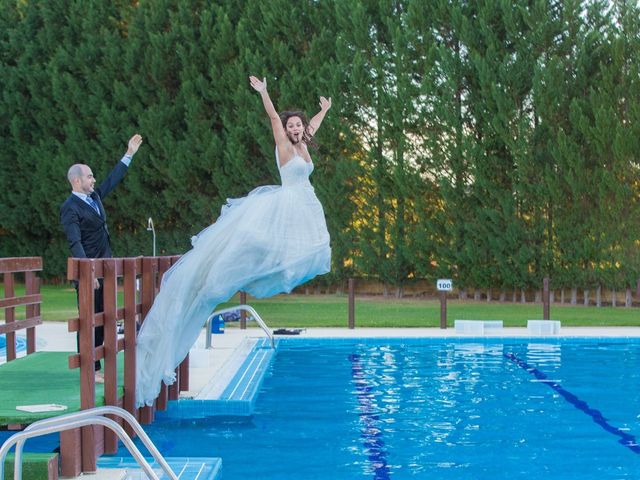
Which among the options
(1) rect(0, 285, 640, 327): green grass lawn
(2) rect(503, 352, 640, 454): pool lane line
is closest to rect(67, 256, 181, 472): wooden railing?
(2) rect(503, 352, 640, 454): pool lane line

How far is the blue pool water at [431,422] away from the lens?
21.4 ft

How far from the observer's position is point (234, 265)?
24.3 feet

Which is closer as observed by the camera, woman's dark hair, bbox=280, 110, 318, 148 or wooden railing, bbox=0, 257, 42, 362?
woman's dark hair, bbox=280, 110, 318, 148

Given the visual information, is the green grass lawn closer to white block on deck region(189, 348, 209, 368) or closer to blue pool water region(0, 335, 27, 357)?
blue pool water region(0, 335, 27, 357)

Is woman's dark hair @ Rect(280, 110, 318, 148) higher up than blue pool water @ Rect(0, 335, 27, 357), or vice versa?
woman's dark hair @ Rect(280, 110, 318, 148)

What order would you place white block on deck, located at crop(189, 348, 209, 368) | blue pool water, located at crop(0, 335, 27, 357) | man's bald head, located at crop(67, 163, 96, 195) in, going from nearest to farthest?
1. man's bald head, located at crop(67, 163, 96, 195)
2. white block on deck, located at crop(189, 348, 209, 368)
3. blue pool water, located at crop(0, 335, 27, 357)

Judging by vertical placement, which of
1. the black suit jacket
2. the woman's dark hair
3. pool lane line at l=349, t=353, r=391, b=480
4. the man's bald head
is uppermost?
the woman's dark hair

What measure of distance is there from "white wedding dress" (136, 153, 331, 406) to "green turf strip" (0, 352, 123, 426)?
1.27 feet

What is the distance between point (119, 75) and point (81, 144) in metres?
2.01

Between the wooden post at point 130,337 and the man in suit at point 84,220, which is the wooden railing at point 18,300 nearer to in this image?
the man in suit at point 84,220

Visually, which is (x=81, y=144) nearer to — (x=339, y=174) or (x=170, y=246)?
(x=170, y=246)

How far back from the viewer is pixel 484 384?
10.0m

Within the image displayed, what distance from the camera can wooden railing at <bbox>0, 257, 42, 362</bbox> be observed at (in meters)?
8.21

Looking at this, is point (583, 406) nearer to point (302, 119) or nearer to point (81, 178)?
point (302, 119)
